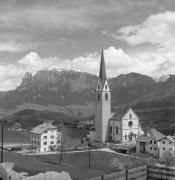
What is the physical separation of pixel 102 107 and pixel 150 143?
17.6 m

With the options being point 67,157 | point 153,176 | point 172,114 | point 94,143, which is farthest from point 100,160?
point 172,114

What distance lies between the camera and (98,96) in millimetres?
87688

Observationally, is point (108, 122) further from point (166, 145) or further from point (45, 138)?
point (166, 145)

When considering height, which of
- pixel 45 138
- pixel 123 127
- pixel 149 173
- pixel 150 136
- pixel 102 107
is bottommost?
pixel 45 138

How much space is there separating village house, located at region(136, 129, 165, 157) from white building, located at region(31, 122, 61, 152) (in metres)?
18.4

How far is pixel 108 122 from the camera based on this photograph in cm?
8631

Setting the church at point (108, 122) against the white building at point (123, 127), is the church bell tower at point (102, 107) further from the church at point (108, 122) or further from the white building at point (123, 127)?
the white building at point (123, 127)

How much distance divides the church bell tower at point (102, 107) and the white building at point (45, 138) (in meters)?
11.7

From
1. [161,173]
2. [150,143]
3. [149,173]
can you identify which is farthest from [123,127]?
[161,173]

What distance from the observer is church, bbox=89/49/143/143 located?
3297 inches

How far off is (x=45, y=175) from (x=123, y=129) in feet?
226

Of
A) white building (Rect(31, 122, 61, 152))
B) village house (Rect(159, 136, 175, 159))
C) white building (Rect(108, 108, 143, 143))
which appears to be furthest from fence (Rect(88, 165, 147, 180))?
white building (Rect(108, 108, 143, 143))

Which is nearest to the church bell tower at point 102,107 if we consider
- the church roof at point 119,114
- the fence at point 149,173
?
the church roof at point 119,114

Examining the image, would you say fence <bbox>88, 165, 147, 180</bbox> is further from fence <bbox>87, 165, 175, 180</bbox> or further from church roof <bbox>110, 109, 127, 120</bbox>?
church roof <bbox>110, 109, 127, 120</bbox>
